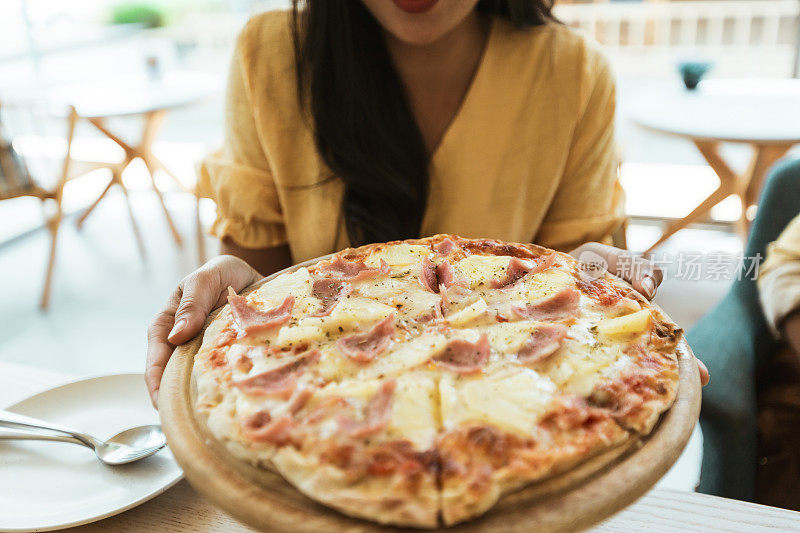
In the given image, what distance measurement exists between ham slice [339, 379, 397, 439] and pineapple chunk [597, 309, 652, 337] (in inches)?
11.6

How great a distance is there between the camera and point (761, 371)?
1496 mm

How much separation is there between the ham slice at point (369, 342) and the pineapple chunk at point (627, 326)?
27cm

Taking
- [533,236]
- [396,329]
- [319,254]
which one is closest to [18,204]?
[319,254]

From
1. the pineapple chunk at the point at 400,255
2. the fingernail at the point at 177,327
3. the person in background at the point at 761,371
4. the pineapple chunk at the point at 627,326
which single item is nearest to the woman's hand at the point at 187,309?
the fingernail at the point at 177,327

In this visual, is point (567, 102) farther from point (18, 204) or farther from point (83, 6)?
point (83, 6)

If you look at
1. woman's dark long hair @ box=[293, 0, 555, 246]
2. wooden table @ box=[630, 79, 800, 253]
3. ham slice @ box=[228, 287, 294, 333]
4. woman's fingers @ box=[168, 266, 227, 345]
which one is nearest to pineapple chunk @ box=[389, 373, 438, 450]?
ham slice @ box=[228, 287, 294, 333]

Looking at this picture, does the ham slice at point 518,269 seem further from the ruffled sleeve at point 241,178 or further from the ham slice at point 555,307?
the ruffled sleeve at point 241,178

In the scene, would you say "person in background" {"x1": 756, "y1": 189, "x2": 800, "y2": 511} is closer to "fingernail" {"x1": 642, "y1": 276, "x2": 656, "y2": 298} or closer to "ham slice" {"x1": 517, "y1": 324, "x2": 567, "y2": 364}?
"fingernail" {"x1": 642, "y1": 276, "x2": 656, "y2": 298}

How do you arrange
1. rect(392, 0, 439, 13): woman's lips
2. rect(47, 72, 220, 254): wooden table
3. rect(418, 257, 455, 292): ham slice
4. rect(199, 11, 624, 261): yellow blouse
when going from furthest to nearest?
rect(47, 72, 220, 254): wooden table, rect(199, 11, 624, 261): yellow blouse, rect(392, 0, 439, 13): woman's lips, rect(418, 257, 455, 292): ham slice

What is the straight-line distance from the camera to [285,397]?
688 millimetres

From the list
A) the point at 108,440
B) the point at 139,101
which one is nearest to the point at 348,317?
the point at 108,440

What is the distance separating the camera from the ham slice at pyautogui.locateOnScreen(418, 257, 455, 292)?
91cm

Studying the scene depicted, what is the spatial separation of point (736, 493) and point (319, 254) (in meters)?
1.04

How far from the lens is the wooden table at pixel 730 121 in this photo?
8.68 feet
